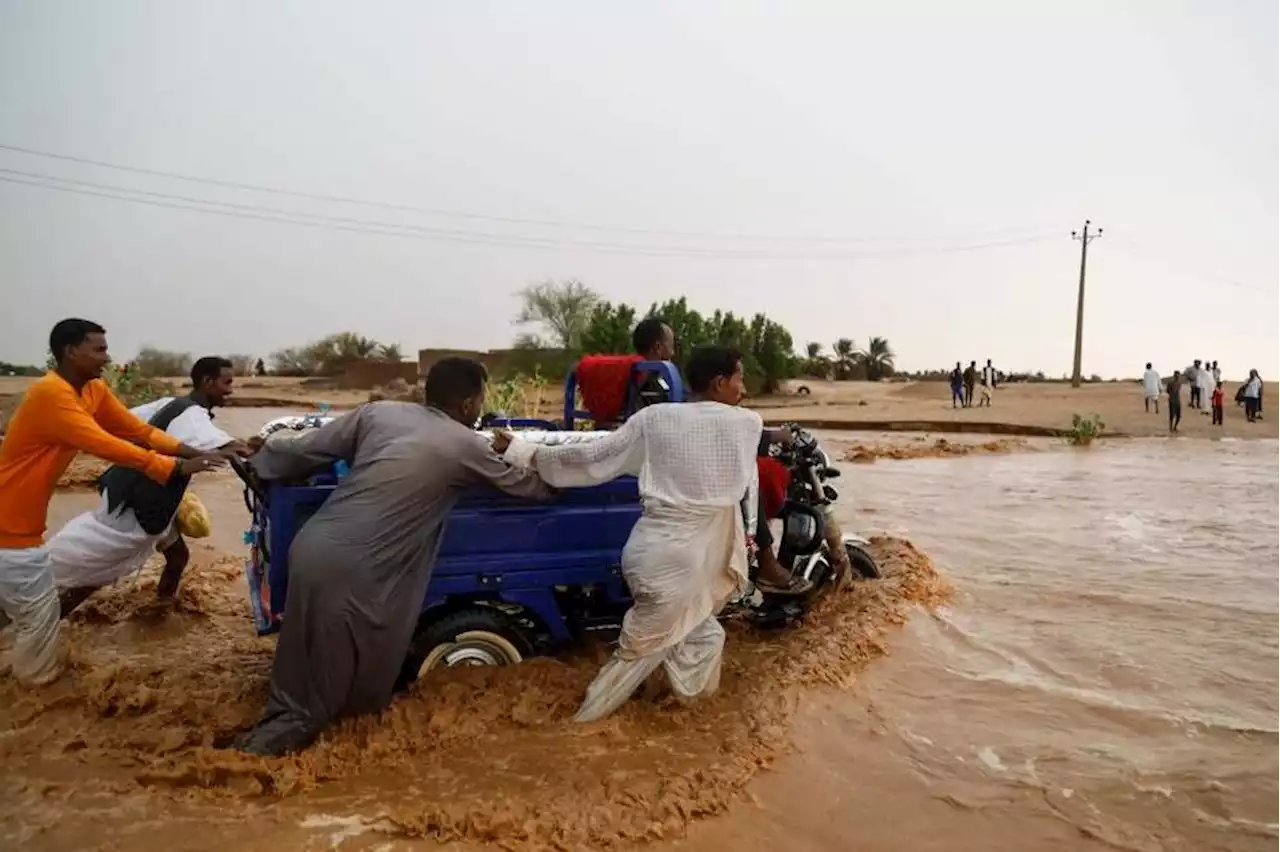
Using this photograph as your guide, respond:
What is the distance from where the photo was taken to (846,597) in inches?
238

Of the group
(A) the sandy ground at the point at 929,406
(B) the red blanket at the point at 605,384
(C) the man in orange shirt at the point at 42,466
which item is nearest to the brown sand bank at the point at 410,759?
(C) the man in orange shirt at the point at 42,466

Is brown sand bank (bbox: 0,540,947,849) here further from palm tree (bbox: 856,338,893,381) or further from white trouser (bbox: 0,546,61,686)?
palm tree (bbox: 856,338,893,381)

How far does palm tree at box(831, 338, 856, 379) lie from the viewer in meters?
52.9

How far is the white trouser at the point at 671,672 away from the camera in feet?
13.9

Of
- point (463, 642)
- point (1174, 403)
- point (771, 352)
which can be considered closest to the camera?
point (463, 642)

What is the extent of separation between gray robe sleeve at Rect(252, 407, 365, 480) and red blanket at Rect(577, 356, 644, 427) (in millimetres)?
1799

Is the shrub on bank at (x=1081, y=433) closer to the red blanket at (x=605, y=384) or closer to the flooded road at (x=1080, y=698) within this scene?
the flooded road at (x=1080, y=698)

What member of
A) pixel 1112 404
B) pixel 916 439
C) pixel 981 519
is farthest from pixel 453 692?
pixel 1112 404

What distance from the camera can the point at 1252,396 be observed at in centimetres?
2823

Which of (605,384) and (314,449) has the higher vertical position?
(605,384)

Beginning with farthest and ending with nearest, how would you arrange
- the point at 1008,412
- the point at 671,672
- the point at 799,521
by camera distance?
the point at 1008,412, the point at 799,521, the point at 671,672

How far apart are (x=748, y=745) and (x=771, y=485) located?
5.49ft

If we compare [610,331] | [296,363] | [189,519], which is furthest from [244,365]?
[189,519]

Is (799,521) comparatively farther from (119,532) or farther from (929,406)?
(929,406)
